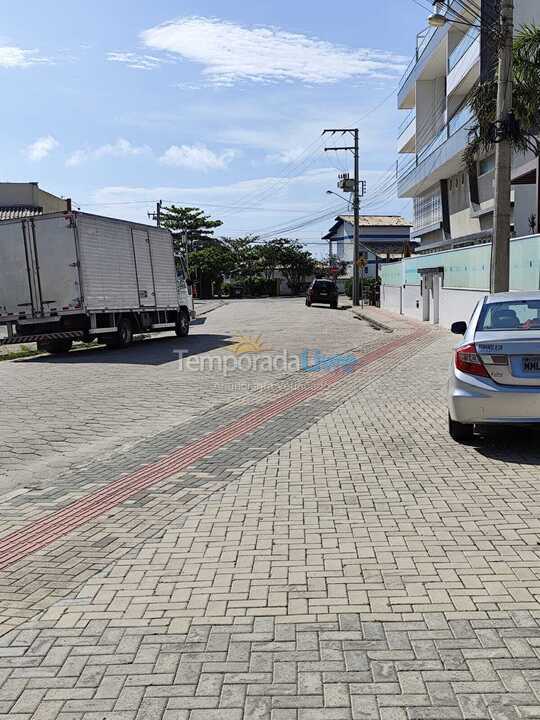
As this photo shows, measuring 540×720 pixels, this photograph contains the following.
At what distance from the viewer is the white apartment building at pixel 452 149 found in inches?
1005

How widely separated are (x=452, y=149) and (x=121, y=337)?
60.4ft

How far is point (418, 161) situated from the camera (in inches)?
1515

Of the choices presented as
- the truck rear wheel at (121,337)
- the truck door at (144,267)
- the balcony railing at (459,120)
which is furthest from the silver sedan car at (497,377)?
the balcony railing at (459,120)

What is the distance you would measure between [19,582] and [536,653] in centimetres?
293

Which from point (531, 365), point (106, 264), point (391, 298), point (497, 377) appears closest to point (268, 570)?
point (497, 377)

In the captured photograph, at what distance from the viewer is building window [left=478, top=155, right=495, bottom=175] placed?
94.4 feet

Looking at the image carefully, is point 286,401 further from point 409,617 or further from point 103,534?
point 409,617

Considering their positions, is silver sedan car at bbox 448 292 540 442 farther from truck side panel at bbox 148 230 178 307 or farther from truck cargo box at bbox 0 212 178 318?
truck side panel at bbox 148 230 178 307

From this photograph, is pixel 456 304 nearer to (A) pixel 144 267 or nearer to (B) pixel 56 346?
(A) pixel 144 267

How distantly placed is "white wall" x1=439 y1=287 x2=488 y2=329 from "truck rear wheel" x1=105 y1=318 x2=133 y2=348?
31.9ft

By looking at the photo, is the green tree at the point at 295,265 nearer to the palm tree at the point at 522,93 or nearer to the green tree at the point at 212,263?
the green tree at the point at 212,263

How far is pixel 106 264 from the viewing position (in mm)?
18391

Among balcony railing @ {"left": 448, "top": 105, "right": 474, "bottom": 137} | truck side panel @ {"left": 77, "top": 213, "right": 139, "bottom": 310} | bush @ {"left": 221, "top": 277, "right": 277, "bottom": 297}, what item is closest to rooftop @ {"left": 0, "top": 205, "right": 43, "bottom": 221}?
truck side panel @ {"left": 77, "top": 213, "right": 139, "bottom": 310}

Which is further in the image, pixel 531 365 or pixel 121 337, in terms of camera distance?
pixel 121 337
